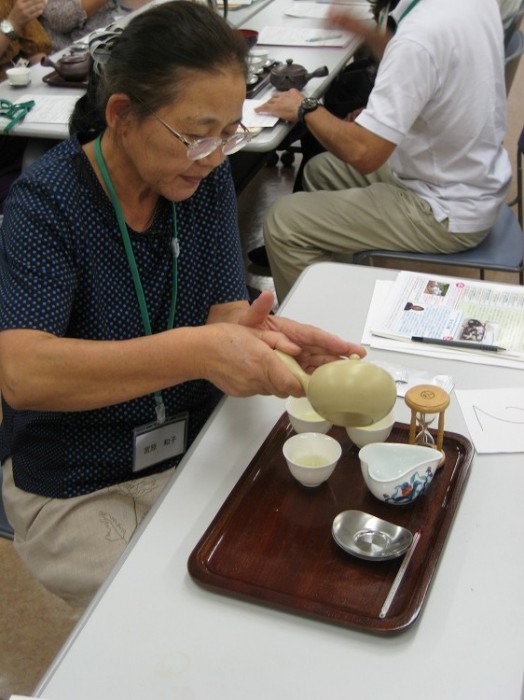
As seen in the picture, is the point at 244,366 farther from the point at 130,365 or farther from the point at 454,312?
the point at 454,312

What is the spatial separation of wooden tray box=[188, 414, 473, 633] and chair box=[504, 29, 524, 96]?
5.38 ft

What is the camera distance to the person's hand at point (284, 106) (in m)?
2.30

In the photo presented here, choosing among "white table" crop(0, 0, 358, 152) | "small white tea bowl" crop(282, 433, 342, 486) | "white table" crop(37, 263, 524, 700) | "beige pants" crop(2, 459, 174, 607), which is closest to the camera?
"white table" crop(37, 263, 524, 700)

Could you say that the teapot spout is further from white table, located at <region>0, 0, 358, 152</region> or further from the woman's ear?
the woman's ear

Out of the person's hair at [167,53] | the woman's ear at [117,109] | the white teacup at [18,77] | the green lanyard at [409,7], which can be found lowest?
the white teacup at [18,77]

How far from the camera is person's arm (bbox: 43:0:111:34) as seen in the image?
3.36 m

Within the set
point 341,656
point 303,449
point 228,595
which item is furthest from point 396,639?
point 303,449

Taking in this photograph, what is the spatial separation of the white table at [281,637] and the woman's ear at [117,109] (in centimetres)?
57

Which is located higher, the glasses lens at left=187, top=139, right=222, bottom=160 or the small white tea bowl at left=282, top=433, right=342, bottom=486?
the glasses lens at left=187, top=139, right=222, bottom=160

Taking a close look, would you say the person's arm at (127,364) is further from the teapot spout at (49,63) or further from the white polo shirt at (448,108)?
the teapot spout at (49,63)

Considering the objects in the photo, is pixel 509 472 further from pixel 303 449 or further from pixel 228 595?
pixel 228 595

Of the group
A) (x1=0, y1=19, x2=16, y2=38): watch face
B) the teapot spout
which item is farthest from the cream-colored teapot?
(x1=0, y1=19, x2=16, y2=38): watch face

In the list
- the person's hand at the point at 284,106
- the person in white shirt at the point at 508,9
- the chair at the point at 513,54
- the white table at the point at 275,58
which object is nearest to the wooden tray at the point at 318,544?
the white table at the point at 275,58

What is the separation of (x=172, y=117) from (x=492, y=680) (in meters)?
0.85
